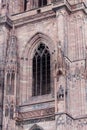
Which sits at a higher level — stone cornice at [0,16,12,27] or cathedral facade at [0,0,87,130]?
stone cornice at [0,16,12,27]

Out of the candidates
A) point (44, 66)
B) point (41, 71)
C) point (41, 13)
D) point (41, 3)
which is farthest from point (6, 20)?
point (41, 71)

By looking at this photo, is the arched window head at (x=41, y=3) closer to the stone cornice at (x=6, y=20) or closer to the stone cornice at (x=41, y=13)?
the stone cornice at (x=41, y=13)

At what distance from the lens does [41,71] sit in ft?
115

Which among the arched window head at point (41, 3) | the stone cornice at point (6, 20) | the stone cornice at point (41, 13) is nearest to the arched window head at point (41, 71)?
the stone cornice at point (41, 13)

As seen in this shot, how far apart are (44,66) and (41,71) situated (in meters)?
0.51

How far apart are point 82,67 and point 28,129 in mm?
6186

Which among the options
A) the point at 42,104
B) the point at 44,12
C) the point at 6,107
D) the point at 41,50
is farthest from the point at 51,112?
the point at 44,12

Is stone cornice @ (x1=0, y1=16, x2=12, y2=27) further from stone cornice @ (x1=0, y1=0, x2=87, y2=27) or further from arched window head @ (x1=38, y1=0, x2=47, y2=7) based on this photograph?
arched window head @ (x1=38, y1=0, x2=47, y2=7)

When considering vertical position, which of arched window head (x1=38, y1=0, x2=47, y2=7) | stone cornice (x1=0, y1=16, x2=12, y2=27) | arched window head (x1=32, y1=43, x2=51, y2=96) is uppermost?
arched window head (x1=38, y1=0, x2=47, y2=7)

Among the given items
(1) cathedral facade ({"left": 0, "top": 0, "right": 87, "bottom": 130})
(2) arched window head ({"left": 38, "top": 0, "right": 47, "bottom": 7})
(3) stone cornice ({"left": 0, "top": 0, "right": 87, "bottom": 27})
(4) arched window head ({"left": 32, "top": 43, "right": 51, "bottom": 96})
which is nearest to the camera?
(1) cathedral facade ({"left": 0, "top": 0, "right": 87, "bottom": 130})

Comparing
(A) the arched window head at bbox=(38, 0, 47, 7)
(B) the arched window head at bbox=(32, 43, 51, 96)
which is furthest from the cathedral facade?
(A) the arched window head at bbox=(38, 0, 47, 7)

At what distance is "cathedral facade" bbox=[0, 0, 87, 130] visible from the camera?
3122cm

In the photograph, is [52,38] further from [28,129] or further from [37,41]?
[28,129]

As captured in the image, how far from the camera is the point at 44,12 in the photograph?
120 feet
